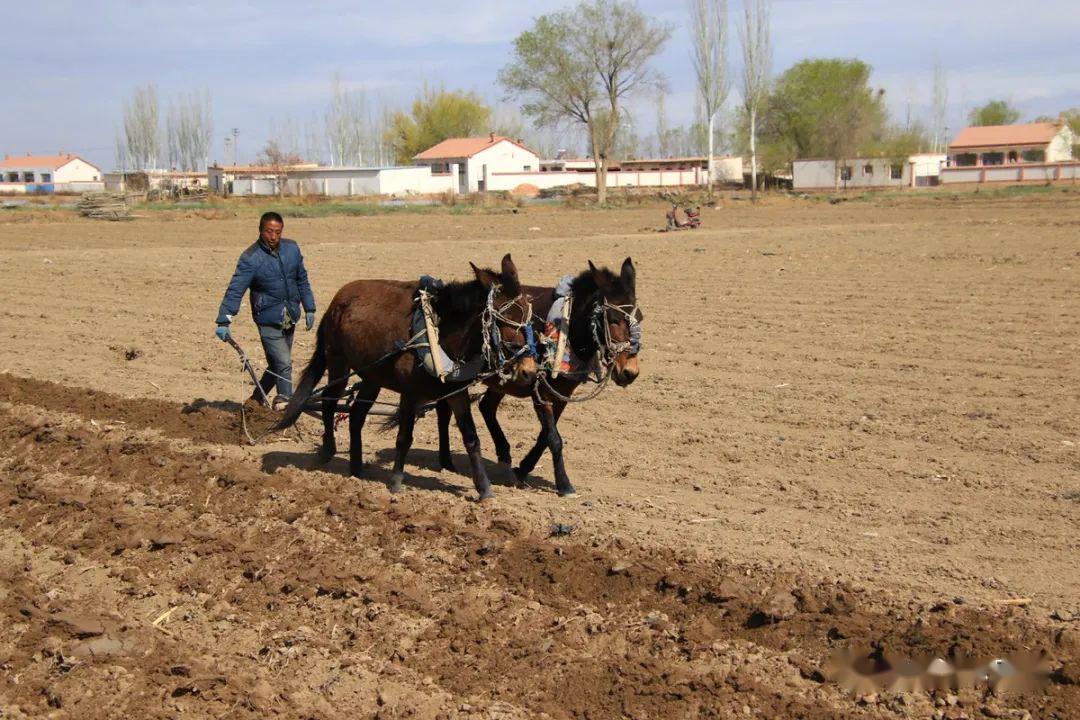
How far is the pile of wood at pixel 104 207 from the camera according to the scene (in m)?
48.3

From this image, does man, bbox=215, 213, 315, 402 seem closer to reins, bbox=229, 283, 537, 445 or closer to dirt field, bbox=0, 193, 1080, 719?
dirt field, bbox=0, 193, 1080, 719

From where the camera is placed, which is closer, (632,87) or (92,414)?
(92,414)

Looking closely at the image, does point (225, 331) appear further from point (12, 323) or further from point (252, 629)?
point (12, 323)

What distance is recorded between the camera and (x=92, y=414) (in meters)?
11.0

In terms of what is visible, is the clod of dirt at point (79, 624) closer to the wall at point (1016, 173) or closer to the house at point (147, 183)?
the house at point (147, 183)

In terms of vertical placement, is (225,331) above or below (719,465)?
above

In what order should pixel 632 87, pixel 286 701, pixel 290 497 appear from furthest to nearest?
pixel 632 87
pixel 290 497
pixel 286 701

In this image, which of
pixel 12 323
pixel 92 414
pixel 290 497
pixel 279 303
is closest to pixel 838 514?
pixel 290 497

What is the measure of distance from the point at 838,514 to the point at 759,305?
31.7 ft

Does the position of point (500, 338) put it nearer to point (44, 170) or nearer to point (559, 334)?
point (559, 334)

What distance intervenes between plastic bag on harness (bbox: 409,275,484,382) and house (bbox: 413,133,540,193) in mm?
89644

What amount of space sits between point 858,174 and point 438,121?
56.2 meters

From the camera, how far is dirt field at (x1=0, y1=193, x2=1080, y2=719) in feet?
17.5

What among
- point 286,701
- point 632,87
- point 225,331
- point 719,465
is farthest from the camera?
point 632,87
